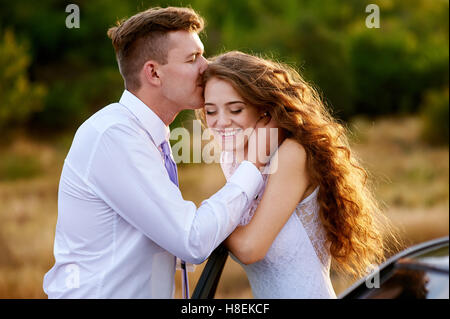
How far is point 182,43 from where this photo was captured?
2.26 meters

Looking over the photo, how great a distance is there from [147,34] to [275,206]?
86 cm

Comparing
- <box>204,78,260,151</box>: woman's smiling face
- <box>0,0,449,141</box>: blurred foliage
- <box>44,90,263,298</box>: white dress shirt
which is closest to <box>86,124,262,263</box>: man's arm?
<box>44,90,263,298</box>: white dress shirt

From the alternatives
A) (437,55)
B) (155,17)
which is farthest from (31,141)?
(155,17)

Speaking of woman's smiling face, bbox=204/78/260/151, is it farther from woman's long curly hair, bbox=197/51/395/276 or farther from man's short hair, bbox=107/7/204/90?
man's short hair, bbox=107/7/204/90

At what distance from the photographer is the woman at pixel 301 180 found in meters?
2.19

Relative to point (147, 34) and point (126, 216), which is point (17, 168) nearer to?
point (147, 34)

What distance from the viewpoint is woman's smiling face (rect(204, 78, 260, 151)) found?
223cm

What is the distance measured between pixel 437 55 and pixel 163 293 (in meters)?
22.0

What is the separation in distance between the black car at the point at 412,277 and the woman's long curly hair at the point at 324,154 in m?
0.38

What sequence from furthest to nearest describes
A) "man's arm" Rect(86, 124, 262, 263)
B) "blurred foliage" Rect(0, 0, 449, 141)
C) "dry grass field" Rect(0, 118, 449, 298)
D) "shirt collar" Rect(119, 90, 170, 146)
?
"blurred foliage" Rect(0, 0, 449, 141) → "dry grass field" Rect(0, 118, 449, 298) → "shirt collar" Rect(119, 90, 170, 146) → "man's arm" Rect(86, 124, 262, 263)

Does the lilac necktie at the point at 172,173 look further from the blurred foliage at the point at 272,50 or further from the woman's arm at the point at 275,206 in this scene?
the blurred foliage at the point at 272,50

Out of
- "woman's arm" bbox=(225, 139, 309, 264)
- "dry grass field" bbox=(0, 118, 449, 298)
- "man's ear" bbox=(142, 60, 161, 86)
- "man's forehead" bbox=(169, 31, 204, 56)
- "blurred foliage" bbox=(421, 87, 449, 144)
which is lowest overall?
"dry grass field" bbox=(0, 118, 449, 298)

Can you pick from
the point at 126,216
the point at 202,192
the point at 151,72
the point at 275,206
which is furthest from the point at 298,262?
the point at 202,192

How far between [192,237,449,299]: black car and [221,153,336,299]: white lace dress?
511mm
